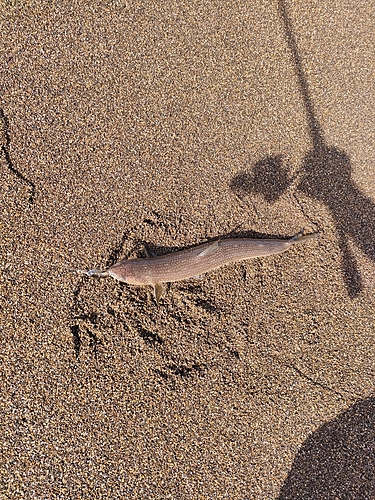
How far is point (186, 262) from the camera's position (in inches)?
114

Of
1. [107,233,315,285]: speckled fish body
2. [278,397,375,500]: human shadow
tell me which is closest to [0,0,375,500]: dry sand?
[278,397,375,500]: human shadow

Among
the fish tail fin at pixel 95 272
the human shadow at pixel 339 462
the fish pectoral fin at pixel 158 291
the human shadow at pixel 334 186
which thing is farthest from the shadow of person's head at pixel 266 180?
the human shadow at pixel 339 462

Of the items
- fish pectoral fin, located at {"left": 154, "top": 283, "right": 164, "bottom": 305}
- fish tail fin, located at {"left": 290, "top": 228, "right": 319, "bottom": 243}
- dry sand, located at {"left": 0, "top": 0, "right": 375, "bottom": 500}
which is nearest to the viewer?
dry sand, located at {"left": 0, "top": 0, "right": 375, "bottom": 500}

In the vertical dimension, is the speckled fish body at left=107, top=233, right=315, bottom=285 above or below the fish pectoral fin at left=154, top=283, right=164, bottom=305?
above

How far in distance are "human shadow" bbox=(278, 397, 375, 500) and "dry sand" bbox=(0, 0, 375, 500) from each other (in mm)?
13

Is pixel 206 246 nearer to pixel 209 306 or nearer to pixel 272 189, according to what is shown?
pixel 209 306

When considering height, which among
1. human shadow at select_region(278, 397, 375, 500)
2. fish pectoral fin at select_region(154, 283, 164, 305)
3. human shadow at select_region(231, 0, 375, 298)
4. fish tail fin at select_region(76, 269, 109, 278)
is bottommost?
human shadow at select_region(278, 397, 375, 500)

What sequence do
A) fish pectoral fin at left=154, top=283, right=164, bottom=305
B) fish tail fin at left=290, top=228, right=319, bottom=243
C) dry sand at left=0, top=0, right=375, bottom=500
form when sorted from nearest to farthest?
dry sand at left=0, top=0, right=375, bottom=500
fish pectoral fin at left=154, top=283, right=164, bottom=305
fish tail fin at left=290, top=228, right=319, bottom=243

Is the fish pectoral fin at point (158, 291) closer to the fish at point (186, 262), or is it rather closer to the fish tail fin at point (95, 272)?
the fish at point (186, 262)

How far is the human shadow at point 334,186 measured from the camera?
316 centimetres

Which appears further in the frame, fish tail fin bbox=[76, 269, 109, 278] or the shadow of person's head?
the shadow of person's head

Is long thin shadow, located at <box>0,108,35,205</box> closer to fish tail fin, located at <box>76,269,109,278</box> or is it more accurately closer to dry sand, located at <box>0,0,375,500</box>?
dry sand, located at <box>0,0,375,500</box>

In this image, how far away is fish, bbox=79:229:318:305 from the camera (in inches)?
112

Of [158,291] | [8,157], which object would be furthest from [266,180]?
[8,157]
